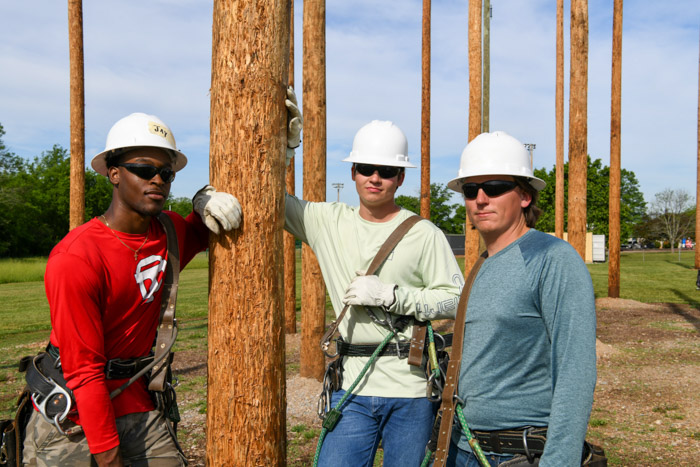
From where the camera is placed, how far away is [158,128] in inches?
103

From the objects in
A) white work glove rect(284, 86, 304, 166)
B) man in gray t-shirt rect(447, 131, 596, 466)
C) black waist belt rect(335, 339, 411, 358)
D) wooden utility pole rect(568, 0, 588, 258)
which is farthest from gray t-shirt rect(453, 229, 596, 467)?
wooden utility pole rect(568, 0, 588, 258)

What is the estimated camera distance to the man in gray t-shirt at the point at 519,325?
195 centimetres

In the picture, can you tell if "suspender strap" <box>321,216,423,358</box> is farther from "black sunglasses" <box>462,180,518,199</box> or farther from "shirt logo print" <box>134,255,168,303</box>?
"shirt logo print" <box>134,255,168,303</box>

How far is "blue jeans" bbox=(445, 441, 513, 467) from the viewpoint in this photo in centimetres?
214

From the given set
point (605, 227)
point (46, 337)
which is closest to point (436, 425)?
point (46, 337)

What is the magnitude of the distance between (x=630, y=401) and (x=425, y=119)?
812 cm

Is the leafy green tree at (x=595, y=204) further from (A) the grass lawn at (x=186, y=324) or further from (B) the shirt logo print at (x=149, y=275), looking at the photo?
(B) the shirt logo print at (x=149, y=275)

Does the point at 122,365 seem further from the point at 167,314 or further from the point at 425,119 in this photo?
the point at 425,119

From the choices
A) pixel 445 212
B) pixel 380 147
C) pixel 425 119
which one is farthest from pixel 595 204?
pixel 380 147

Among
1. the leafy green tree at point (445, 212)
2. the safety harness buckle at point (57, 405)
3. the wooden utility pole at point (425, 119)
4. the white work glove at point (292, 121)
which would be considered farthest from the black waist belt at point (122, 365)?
the leafy green tree at point (445, 212)

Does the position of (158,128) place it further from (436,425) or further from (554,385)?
Result: (554,385)

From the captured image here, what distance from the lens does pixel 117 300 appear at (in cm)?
249

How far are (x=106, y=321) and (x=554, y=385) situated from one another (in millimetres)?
1901

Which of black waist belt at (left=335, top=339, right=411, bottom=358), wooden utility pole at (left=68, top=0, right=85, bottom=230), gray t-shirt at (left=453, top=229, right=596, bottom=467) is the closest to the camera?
gray t-shirt at (left=453, top=229, right=596, bottom=467)
